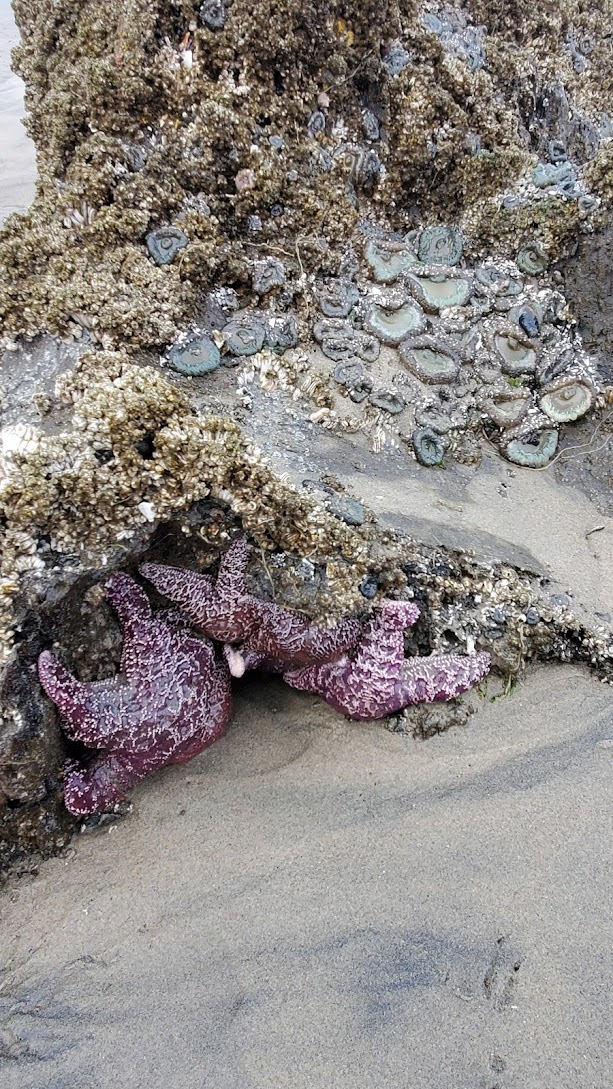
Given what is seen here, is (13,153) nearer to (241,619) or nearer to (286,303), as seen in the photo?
(286,303)

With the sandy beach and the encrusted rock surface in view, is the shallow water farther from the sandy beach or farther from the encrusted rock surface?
the sandy beach

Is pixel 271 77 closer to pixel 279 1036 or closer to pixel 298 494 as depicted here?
pixel 298 494

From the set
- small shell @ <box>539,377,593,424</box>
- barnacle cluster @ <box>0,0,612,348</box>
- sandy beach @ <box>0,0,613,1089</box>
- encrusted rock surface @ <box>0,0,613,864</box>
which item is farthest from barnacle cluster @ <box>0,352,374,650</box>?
small shell @ <box>539,377,593,424</box>

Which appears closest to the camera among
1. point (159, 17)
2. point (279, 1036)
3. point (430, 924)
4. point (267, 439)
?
point (279, 1036)

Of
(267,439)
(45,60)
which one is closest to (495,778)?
(267,439)

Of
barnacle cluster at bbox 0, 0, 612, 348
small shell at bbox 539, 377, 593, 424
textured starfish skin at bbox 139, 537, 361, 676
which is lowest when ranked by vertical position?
textured starfish skin at bbox 139, 537, 361, 676

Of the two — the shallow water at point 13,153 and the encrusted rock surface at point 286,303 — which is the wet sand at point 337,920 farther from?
the shallow water at point 13,153
